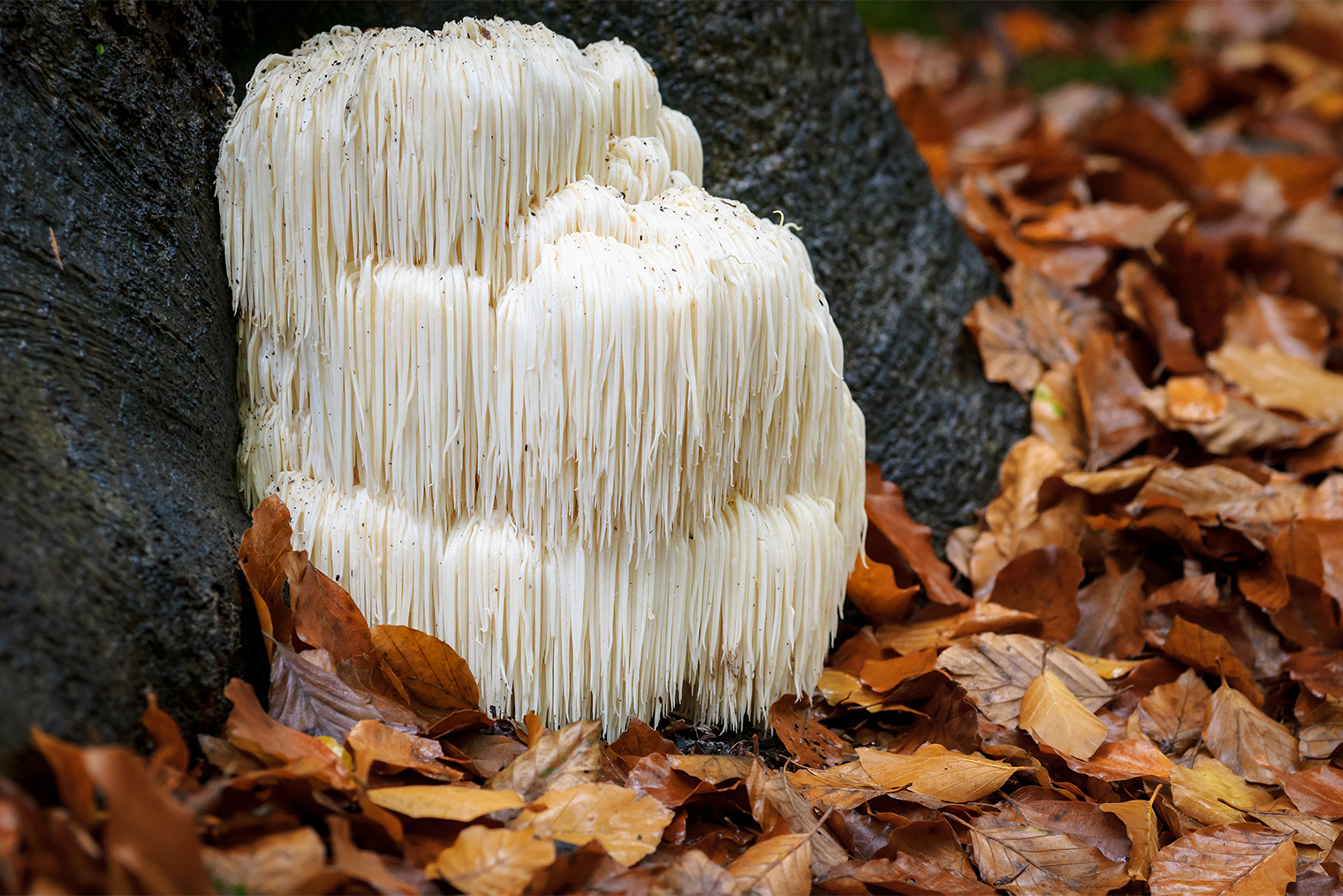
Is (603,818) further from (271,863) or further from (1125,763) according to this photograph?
(1125,763)

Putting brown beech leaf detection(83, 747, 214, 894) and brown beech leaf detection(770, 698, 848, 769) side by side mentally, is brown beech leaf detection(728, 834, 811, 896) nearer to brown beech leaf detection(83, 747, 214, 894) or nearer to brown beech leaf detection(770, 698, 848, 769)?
brown beech leaf detection(770, 698, 848, 769)

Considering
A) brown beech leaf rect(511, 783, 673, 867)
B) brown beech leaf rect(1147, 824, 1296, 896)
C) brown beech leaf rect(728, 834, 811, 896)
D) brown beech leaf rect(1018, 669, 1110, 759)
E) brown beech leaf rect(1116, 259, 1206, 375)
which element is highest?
brown beech leaf rect(1116, 259, 1206, 375)

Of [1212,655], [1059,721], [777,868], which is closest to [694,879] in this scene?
[777,868]

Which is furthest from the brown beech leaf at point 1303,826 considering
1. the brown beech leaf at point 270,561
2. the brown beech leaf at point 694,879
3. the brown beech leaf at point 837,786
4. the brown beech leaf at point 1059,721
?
the brown beech leaf at point 270,561

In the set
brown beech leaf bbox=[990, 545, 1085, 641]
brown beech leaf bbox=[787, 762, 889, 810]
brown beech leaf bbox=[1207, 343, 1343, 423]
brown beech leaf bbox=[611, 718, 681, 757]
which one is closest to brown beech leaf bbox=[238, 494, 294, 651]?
brown beech leaf bbox=[611, 718, 681, 757]

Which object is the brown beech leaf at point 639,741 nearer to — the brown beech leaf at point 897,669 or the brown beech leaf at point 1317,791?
the brown beech leaf at point 897,669

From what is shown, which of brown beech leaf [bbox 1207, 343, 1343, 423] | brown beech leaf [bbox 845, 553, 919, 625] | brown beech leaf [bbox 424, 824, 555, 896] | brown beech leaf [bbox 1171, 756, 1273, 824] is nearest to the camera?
brown beech leaf [bbox 424, 824, 555, 896]
